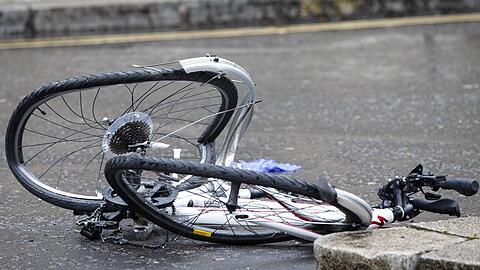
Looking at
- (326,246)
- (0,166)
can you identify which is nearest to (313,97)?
(0,166)

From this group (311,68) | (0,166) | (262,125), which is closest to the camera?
(0,166)

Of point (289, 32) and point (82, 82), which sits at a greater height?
point (82, 82)

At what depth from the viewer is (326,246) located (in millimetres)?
3766

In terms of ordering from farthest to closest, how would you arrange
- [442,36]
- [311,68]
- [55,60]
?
[442,36], [55,60], [311,68]

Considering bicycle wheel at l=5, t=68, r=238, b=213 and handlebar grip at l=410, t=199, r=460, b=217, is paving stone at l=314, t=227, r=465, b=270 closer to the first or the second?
handlebar grip at l=410, t=199, r=460, b=217

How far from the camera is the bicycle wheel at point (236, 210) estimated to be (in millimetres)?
3965

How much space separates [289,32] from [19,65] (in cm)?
320

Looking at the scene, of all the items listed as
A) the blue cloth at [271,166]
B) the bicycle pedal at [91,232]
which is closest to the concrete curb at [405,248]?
the bicycle pedal at [91,232]

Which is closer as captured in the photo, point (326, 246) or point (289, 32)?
point (326, 246)

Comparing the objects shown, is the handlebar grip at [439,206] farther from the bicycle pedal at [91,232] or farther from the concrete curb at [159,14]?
the concrete curb at [159,14]

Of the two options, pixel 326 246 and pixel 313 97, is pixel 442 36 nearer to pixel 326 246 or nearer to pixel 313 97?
pixel 313 97

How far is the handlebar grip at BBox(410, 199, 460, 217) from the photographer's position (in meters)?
4.32

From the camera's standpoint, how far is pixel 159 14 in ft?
38.7

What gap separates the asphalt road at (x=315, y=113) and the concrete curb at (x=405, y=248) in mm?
367
